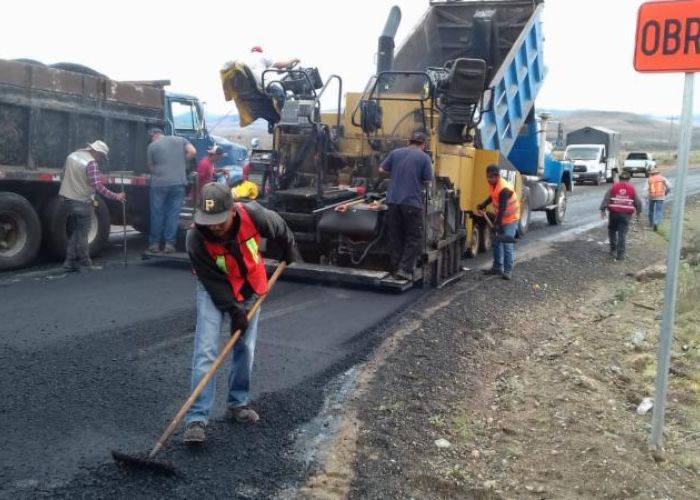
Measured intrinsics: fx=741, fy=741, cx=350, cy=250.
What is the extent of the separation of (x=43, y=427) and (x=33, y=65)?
19.5ft

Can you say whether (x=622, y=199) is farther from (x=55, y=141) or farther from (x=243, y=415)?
(x=243, y=415)

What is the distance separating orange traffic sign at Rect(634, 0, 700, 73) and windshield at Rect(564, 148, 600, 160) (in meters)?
28.3

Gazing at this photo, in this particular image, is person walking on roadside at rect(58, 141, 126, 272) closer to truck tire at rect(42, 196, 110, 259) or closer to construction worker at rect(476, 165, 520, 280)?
truck tire at rect(42, 196, 110, 259)

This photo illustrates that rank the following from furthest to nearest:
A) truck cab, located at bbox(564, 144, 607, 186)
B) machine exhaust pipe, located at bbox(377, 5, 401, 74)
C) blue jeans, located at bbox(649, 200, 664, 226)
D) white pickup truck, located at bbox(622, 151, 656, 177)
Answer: white pickup truck, located at bbox(622, 151, 656, 177), truck cab, located at bbox(564, 144, 607, 186), blue jeans, located at bbox(649, 200, 664, 226), machine exhaust pipe, located at bbox(377, 5, 401, 74)

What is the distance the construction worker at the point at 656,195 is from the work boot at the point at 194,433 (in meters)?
13.3

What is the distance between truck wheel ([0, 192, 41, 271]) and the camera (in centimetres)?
847

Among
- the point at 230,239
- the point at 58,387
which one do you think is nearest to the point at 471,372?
the point at 230,239

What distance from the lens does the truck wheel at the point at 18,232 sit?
8469 mm

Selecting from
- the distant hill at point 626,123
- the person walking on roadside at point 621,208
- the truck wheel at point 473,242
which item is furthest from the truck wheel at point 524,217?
the distant hill at point 626,123

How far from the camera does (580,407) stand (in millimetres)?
4965

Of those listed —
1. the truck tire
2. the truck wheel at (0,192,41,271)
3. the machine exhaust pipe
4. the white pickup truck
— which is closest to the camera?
the truck wheel at (0,192,41,271)

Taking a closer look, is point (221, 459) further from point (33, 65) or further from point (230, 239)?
point (33, 65)

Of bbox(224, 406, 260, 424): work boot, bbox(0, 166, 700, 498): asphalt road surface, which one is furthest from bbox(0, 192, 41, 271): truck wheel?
bbox(224, 406, 260, 424): work boot

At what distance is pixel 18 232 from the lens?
8648 mm
